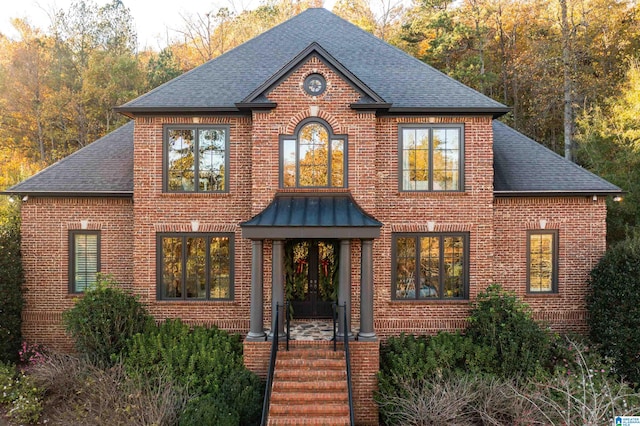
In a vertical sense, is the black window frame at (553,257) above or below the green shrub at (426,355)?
above

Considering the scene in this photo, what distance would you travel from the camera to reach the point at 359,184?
10734 millimetres

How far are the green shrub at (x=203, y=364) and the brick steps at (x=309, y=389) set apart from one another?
0.58 meters

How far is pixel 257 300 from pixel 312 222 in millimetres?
2360

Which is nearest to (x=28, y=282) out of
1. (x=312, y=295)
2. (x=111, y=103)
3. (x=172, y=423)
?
(x=172, y=423)

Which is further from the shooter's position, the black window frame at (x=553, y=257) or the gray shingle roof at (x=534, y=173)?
the black window frame at (x=553, y=257)

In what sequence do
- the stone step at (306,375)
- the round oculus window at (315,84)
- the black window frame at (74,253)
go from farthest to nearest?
the black window frame at (74,253) → the round oculus window at (315,84) → the stone step at (306,375)

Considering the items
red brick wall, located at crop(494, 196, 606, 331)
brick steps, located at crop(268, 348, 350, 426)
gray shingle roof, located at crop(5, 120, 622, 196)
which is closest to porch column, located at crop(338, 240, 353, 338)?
brick steps, located at crop(268, 348, 350, 426)

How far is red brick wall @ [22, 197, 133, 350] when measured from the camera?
11953mm

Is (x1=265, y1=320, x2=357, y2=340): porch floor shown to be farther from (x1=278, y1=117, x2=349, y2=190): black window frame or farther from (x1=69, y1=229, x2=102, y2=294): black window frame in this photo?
(x1=69, y1=229, x2=102, y2=294): black window frame

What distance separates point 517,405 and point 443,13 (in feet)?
80.8

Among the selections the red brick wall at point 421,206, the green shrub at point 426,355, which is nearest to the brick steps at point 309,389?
the green shrub at point 426,355

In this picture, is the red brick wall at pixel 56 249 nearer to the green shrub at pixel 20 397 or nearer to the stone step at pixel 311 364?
the green shrub at pixel 20 397

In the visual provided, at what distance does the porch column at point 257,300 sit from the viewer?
9844mm

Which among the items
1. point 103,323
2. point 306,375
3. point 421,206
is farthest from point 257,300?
point 421,206
